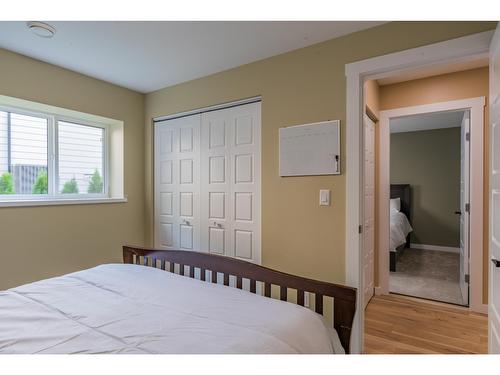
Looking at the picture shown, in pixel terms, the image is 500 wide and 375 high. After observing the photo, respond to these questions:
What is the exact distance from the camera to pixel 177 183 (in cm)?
298

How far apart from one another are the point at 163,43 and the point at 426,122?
174 inches

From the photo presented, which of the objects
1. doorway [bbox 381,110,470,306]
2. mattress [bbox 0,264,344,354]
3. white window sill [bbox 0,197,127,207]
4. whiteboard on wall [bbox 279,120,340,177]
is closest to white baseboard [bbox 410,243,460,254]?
doorway [bbox 381,110,470,306]

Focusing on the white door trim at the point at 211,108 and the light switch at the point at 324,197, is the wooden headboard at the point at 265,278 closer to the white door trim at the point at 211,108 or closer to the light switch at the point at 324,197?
the light switch at the point at 324,197

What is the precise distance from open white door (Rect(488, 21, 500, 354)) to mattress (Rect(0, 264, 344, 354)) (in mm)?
832

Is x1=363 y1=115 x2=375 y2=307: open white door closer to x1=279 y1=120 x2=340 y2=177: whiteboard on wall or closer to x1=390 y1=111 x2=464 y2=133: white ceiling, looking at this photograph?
x1=279 y1=120 x2=340 y2=177: whiteboard on wall

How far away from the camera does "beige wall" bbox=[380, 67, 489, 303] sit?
2.55 m

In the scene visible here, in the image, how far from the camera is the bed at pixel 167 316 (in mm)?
1014

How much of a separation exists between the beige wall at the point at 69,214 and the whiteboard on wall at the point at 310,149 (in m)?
1.87

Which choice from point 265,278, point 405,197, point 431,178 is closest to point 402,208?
point 405,197

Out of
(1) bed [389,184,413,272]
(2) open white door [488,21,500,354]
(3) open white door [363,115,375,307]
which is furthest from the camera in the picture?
(1) bed [389,184,413,272]

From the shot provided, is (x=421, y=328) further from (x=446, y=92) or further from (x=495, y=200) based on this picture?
(x=446, y=92)

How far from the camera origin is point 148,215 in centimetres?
322
